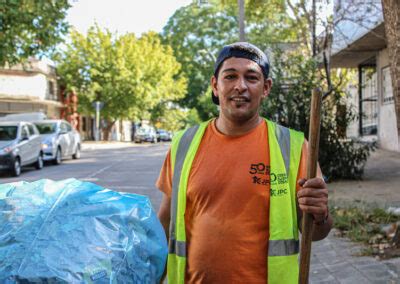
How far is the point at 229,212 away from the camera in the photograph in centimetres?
209

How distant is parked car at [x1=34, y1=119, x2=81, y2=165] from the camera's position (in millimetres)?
18891

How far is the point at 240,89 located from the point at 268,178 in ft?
1.22

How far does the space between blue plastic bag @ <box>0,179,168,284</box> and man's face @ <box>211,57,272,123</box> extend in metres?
0.51

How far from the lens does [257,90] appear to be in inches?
86.7

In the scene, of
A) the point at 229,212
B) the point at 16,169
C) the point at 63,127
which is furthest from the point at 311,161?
the point at 63,127

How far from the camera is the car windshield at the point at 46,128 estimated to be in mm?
19862

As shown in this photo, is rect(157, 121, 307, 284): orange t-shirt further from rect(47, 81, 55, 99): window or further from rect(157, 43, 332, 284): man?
rect(47, 81, 55, 99): window

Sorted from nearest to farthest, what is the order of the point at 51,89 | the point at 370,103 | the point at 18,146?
1. the point at 18,146
2. the point at 370,103
3. the point at 51,89

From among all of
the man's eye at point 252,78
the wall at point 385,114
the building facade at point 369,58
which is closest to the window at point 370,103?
the building facade at point 369,58

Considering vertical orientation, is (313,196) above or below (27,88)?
below

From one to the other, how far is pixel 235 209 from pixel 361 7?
49.7ft

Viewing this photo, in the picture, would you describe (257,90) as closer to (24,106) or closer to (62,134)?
(62,134)

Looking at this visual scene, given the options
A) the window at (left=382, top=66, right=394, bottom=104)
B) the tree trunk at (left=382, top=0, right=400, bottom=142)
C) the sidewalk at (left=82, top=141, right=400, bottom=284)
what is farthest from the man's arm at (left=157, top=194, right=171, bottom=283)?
the window at (left=382, top=66, right=394, bottom=104)

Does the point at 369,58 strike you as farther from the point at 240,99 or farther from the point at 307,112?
the point at 240,99
